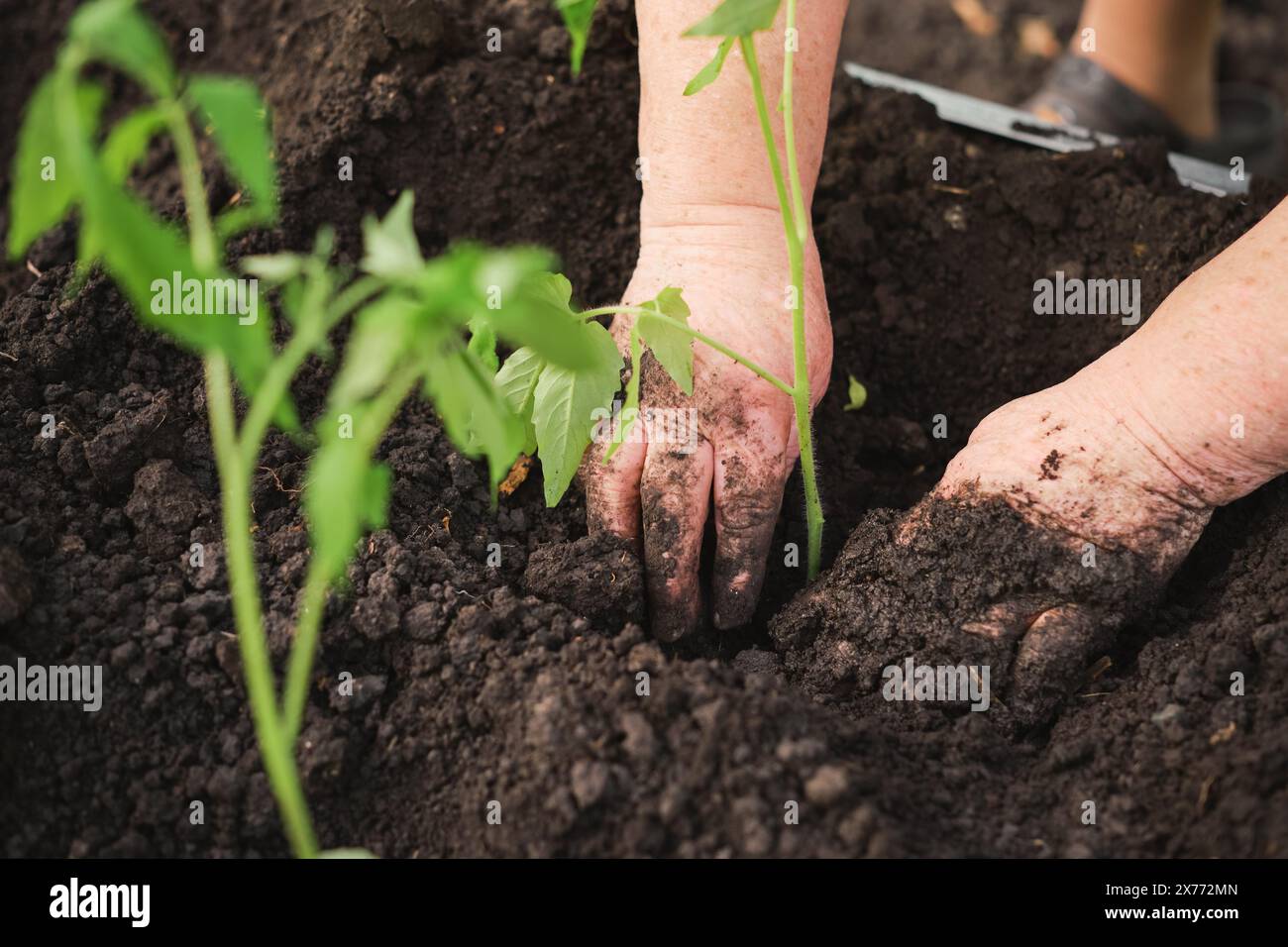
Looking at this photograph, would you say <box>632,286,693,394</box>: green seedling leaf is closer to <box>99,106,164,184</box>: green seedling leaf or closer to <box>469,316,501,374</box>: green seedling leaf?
<box>469,316,501,374</box>: green seedling leaf

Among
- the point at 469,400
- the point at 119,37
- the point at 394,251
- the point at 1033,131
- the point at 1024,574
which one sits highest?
the point at 1033,131

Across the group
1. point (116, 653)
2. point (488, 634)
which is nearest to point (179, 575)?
point (116, 653)

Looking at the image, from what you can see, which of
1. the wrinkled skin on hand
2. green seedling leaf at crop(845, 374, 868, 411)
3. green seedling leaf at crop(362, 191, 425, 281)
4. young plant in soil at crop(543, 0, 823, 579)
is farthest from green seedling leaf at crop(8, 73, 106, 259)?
green seedling leaf at crop(845, 374, 868, 411)

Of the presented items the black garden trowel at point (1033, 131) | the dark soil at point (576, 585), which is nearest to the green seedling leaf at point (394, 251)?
the dark soil at point (576, 585)

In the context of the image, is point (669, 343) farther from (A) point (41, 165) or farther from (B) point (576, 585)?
(A) point (41, 165)

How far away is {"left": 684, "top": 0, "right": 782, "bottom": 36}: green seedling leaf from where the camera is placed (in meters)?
1.07

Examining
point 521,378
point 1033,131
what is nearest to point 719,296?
point 521,378

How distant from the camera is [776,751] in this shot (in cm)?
115

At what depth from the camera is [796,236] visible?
1252mm

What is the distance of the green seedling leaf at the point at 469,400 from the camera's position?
34.2 inches

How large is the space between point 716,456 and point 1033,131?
1.22 m

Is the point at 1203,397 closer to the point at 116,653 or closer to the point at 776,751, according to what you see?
the point at 776,751

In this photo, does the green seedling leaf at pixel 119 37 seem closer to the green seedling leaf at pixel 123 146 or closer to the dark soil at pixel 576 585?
the green seedling leaf at pixel 123 146

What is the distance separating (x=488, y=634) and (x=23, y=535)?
0.60 metres
